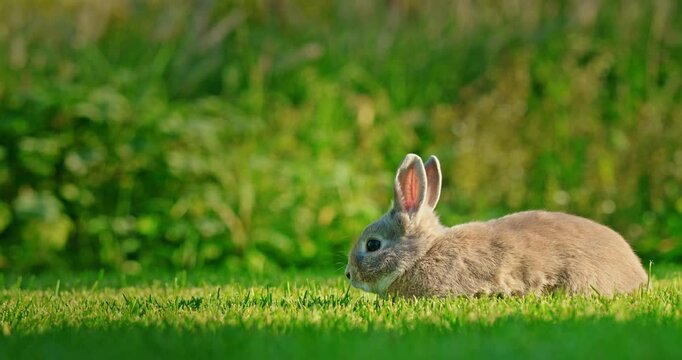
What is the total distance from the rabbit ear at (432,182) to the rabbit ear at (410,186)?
0.20 meters

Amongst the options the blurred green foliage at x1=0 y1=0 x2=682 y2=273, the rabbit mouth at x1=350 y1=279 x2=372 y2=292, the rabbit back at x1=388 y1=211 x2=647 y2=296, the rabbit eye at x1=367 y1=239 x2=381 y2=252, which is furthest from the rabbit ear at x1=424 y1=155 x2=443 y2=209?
the blurred green foliage at x1=0 y1=0 x2=682 y2=273

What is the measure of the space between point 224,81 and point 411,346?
6829mm

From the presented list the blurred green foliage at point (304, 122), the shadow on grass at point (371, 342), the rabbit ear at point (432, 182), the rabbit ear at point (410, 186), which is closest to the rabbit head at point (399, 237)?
the rabbit ear at point (410, 186)

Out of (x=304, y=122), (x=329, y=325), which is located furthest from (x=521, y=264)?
(x=304, y=122)

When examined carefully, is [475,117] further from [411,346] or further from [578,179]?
[411,346]

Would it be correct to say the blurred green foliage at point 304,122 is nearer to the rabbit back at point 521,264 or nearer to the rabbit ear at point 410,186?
the rabbit ear at point 410,186

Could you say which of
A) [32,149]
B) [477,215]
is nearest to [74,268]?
[32,149]

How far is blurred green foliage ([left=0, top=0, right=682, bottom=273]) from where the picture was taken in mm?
8859

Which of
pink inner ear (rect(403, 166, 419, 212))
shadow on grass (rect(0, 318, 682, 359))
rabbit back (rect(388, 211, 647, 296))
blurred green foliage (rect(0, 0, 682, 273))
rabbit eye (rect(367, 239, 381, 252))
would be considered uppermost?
blurred green foliage (rect(0, 0, 682, 273))

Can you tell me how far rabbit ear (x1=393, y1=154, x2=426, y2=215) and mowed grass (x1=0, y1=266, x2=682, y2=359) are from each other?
1.81 feet

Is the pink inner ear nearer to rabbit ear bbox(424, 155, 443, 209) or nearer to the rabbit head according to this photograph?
the rabbit head

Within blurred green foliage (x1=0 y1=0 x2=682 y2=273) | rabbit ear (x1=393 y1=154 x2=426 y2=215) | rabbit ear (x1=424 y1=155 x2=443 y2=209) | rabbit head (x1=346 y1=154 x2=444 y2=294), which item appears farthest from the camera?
blurred green foliage (x1=0 y1=0 x2=682 y2=273)

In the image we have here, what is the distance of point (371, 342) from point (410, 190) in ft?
6.43

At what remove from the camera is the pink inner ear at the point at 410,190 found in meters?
5.93
